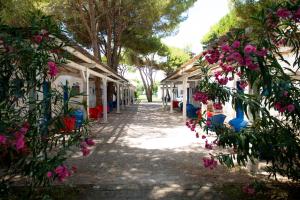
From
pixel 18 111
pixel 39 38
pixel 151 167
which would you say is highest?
pixel 39 38

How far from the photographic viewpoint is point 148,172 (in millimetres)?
6664

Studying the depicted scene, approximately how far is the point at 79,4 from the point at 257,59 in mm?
15821

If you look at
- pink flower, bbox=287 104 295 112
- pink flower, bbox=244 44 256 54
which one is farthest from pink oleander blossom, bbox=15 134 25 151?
pink flower, bbox=287 104 295 112

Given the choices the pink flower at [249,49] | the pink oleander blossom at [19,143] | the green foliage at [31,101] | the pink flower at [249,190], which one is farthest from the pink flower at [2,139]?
the pink flower at [249,190]

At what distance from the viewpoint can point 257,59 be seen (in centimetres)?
353

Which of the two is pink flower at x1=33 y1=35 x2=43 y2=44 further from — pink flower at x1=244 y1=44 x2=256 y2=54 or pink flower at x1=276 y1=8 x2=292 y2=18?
pink flower at x1=276 y1=8 x2=292 y2=18

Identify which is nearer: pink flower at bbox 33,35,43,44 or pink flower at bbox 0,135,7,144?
pink flower at bbox 0,135,7,144

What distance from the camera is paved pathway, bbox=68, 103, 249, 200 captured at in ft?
17.7

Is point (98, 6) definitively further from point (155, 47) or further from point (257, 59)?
point (257, 59)

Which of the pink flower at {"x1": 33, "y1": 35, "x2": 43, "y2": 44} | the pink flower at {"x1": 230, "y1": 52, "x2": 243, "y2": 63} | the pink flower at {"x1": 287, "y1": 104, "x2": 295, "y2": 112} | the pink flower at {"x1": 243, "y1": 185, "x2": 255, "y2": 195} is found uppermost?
the pink flower at {"x1": 33, "y1": 35, "x2": 43, "y2": 44}

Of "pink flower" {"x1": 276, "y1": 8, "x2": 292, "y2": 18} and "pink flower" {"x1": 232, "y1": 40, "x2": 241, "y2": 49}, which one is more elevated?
"pink flower" {"x1": 276, "y1": 8, "x2": 292, "y2": 18}

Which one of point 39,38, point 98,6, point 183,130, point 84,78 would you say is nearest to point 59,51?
point 39,38

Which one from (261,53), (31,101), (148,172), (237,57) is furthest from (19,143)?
Result: (148,172)

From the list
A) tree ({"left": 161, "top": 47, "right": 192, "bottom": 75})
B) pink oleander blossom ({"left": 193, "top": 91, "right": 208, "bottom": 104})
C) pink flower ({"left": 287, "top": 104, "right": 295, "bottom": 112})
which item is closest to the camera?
pink flower ({"left": 287, "top": 104, "right": 295, "bottom": 112})
